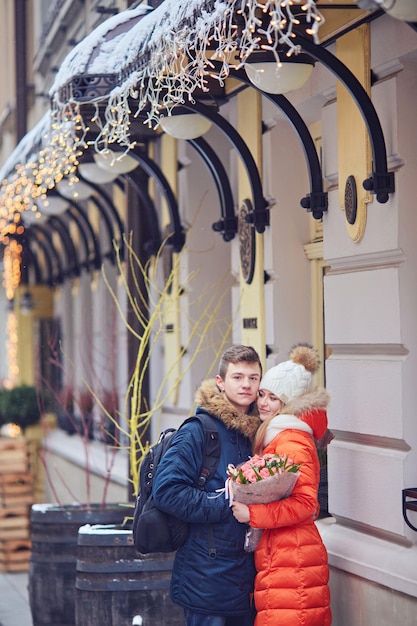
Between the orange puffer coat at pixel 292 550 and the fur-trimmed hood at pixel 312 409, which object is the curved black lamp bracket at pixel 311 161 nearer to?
the fur-trimmed hood at pixel 312 409

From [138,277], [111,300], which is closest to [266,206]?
[138,277]

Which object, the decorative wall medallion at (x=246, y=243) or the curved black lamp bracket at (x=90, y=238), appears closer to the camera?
the decorative wall medallion at (x=246, y=243)

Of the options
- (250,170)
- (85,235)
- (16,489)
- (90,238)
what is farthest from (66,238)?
(250,170)

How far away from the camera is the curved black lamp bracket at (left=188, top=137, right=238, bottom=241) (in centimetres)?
819

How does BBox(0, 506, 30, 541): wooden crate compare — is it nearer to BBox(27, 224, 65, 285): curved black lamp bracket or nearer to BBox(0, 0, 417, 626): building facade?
BBox(0, 0, 417, 626): building facade

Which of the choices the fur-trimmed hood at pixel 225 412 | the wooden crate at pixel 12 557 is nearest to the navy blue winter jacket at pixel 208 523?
the fur-trimmed hood at pixel 225 412

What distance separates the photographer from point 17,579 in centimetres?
1219

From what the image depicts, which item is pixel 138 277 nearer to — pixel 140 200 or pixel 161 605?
pixel 140 200

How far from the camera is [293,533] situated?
531 centimetres

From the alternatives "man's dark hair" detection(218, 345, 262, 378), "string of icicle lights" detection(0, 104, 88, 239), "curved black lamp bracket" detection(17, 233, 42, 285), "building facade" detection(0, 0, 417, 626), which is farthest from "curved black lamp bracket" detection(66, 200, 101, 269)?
"man's dark hair" detection(218, 345, 262, 378)

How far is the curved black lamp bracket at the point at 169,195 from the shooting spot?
8898 mm

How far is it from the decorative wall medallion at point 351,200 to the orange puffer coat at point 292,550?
49.5 inches

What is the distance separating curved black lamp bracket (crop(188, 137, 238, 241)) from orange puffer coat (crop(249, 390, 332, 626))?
3.08 metres

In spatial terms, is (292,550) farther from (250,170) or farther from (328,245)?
(250,170)
